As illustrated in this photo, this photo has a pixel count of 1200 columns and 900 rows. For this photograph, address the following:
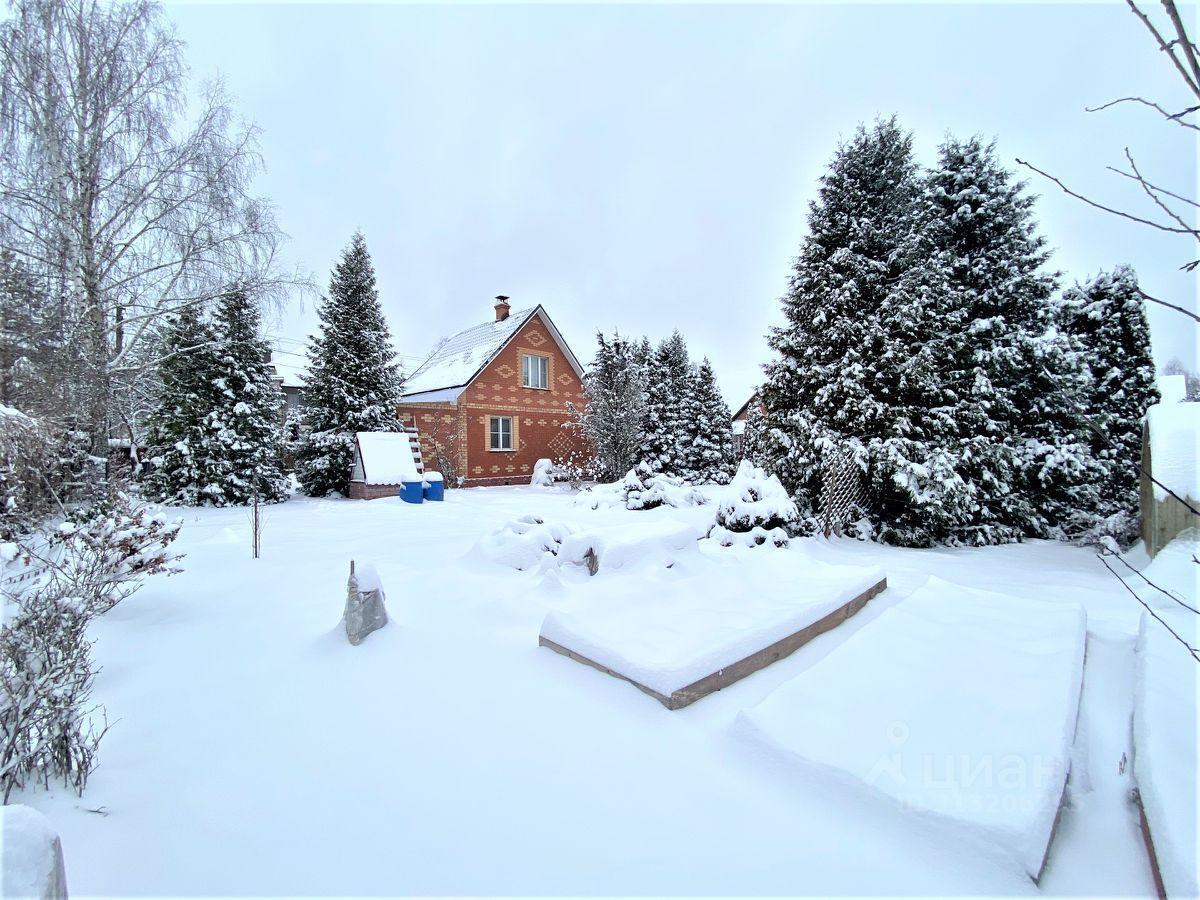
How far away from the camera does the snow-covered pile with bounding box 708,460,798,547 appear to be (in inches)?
277

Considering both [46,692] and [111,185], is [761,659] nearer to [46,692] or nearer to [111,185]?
[46,692]

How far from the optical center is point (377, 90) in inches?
422

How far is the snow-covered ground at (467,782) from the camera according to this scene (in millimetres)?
1839

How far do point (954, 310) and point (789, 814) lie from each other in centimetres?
989

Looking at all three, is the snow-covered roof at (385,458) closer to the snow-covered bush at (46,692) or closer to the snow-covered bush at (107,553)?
the snow-covered bush at (107,553)

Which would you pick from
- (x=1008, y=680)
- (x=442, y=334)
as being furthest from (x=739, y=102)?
(x=442, y=334)

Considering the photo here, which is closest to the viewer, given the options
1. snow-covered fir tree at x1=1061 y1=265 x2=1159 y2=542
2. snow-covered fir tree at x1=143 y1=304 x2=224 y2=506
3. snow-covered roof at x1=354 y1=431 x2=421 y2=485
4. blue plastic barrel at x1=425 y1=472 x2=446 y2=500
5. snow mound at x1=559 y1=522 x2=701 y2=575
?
snow mound at x1=559 y1=522 x2=701 y2=575

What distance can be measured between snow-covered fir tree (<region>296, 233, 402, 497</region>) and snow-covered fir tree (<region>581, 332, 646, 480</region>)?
6.91 m

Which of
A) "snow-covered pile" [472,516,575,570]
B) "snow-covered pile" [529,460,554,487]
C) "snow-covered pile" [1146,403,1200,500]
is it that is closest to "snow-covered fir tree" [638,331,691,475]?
"snow-covered pile" [529,460,554,487]

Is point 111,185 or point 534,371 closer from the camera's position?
point 111,185

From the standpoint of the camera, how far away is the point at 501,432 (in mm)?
18422

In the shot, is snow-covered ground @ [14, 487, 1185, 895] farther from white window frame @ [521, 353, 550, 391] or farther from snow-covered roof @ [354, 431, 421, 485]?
white window frame @ [521, 353, 550, 391]

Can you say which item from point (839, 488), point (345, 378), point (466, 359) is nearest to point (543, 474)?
point (466, 359)

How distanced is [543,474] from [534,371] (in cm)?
432
